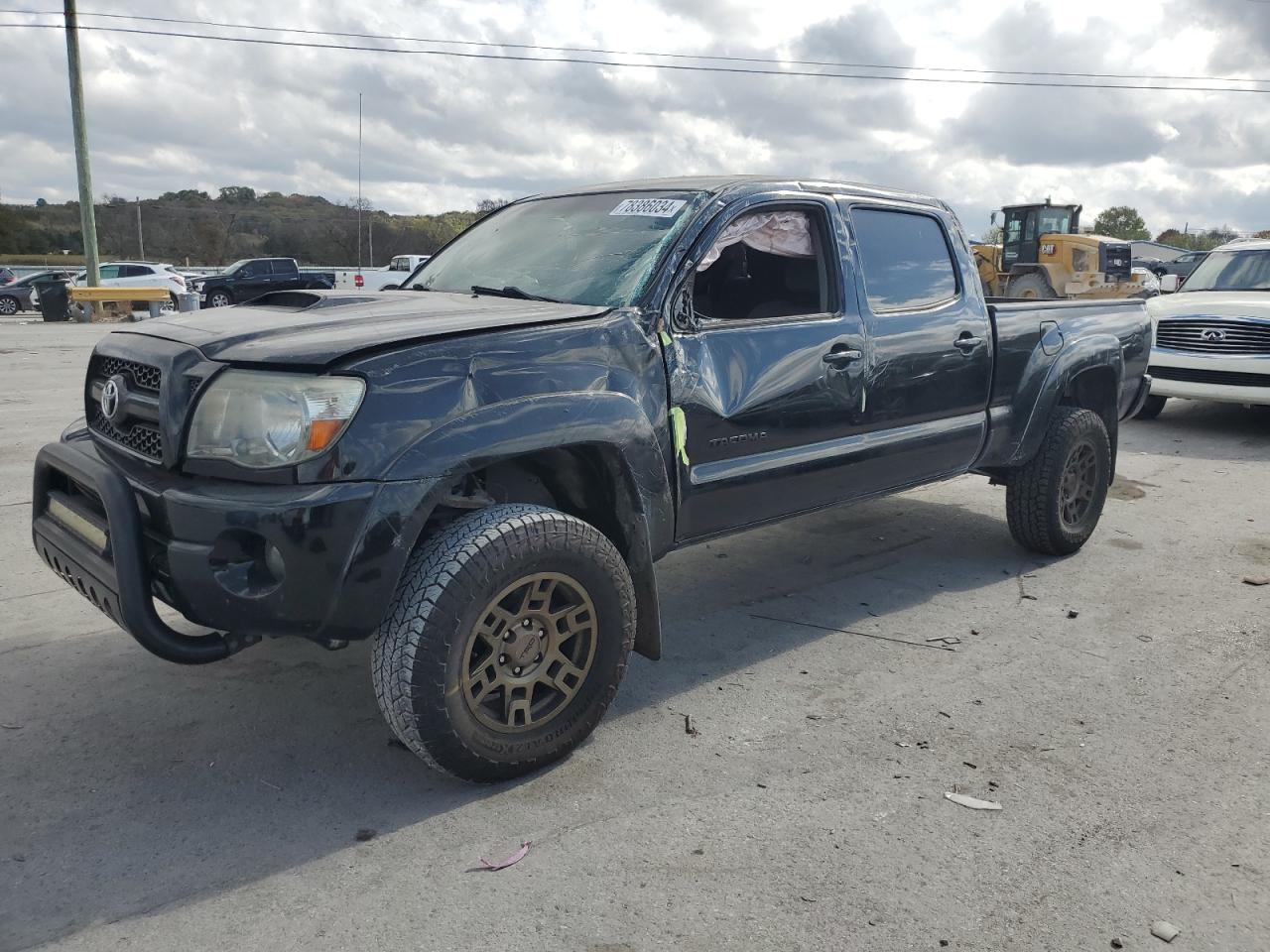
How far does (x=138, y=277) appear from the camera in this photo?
2911 cm

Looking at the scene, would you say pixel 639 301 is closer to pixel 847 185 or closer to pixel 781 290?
pixel 781 290

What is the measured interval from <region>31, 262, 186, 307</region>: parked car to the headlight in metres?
27.5

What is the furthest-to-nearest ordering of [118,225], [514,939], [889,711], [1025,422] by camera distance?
[118,225] < [1025,422] < [889,711] < [514,939]

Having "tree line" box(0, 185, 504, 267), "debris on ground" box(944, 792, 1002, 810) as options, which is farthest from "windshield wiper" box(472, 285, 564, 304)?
"tree line" box(0, 185, 504, 267)

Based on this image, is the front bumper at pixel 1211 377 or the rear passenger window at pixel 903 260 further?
the front bumper at pixel 1211 377

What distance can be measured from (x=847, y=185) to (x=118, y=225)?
7562 centimetres

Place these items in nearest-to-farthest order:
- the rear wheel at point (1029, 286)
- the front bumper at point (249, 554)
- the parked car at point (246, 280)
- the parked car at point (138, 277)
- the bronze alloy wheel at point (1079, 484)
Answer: the front bumper at point (249, 554) → the bronze alloy wheel at point (1079, 484) → the rear wheel at point (1029, 286) → the parked car at point (138, 277) → the parked car at point (246, 280)

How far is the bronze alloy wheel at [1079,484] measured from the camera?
5.36 meters

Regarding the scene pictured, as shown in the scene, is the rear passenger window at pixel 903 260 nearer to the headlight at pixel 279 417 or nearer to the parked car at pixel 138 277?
the headlight at pixel 279 417

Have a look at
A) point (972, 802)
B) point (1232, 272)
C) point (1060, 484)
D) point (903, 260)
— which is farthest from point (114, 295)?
point (972, 802)

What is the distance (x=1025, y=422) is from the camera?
5.09m

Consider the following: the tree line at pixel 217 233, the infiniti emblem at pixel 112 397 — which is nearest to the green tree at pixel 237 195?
the tree line at pixel 217 233

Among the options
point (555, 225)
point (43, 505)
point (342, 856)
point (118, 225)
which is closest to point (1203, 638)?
point (555, 225)

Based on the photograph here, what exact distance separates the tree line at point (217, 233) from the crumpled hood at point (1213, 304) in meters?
53.5
